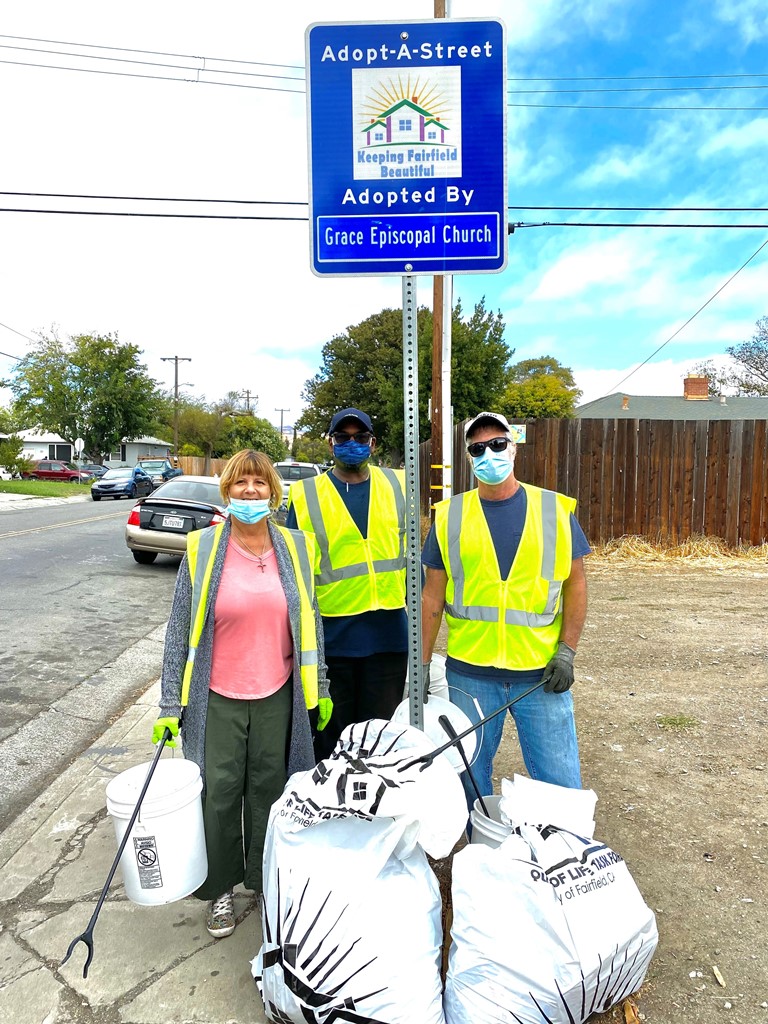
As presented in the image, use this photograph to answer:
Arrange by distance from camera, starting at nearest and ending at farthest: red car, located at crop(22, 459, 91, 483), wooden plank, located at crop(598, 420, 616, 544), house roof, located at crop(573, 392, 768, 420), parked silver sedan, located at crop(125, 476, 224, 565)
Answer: parked silver sedan, located at crop(125, 476, 224, 565)
wooden plank, located at crop(598, 420, 616, 544)
house roof, located at crop(573, 392, 768, 420)
red car, located at crop(22, 459, 91, 483)

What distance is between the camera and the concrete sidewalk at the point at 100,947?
2.25m

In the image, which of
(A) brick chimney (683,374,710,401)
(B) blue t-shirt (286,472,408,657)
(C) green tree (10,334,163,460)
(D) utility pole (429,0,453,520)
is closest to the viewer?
(B) blue t-shirt (286,472,408,657)

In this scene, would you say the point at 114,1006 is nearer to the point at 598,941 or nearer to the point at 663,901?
the point at 598,941

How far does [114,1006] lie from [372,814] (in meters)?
1.11

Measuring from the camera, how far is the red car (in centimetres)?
4456

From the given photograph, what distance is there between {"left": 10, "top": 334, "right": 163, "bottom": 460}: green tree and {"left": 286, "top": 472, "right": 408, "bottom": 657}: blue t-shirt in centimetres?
5518

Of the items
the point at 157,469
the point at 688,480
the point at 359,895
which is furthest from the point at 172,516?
the point at 157,469

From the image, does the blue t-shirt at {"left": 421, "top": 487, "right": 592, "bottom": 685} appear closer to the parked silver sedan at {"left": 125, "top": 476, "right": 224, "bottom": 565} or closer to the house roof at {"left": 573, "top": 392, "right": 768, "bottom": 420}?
the parked silver sedan at {"left": 125, "top": 476, "right": 224, "bottom": 565}

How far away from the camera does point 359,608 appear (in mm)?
3178

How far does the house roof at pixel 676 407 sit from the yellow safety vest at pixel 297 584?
33.4m

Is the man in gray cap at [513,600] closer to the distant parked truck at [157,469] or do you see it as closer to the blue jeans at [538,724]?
the blue jeans at [538,724]

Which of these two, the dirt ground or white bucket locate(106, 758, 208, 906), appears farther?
the dirt ground

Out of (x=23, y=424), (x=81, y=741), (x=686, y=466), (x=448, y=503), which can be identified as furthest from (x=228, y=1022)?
(x=23, y=424)

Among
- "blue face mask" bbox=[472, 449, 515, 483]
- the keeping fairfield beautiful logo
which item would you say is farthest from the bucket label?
the keeping fairfield beautiful logo
